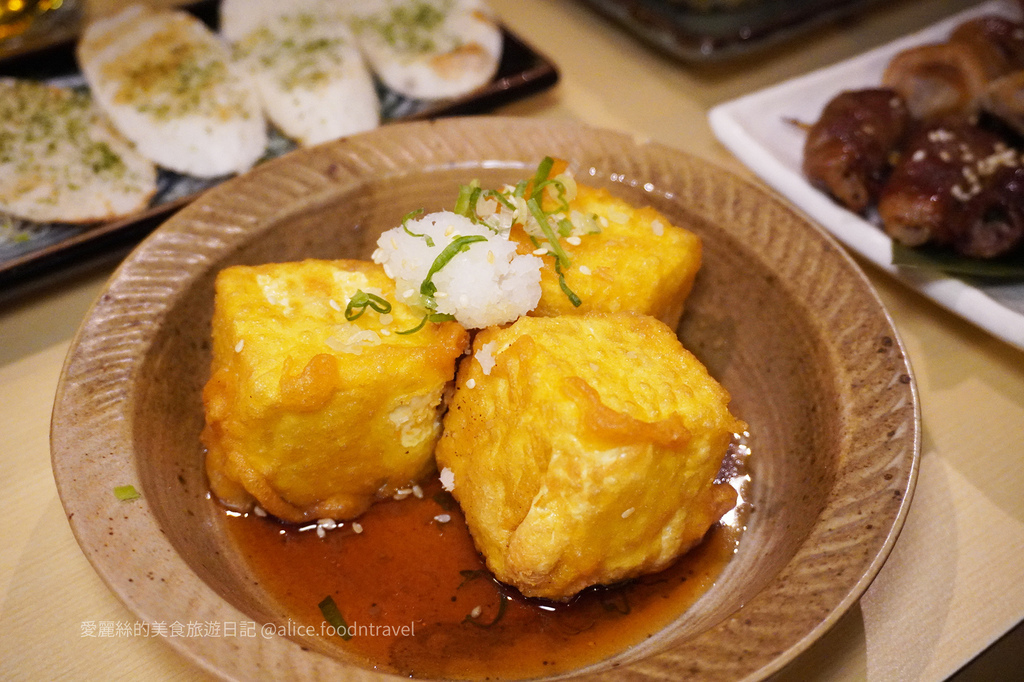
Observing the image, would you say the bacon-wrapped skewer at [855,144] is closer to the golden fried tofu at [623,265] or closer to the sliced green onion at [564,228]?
the golden fried tofu at [623,265]

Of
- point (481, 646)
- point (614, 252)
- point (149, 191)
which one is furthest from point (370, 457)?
point (149, 191)

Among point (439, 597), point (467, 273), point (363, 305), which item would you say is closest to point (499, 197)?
point (467, 273)

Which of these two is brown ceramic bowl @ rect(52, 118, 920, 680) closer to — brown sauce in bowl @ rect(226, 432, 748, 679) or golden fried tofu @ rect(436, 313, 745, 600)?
brown sauce in bowl @ rect(226, 432, 748, 679)

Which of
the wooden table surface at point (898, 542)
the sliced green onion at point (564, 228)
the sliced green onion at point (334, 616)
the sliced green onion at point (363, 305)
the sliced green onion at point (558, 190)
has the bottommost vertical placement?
the wooden table surface at point (898, 542)

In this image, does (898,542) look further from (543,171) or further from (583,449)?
(543,171)

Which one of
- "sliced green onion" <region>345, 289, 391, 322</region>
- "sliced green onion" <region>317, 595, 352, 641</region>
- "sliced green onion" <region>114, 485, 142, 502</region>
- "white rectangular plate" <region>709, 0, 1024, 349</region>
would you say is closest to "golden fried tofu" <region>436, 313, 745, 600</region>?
"sliced green onion" <region>345, 289, 391, 322</region>

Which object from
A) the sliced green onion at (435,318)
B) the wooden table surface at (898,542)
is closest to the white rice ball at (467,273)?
the sliced green onion at (435,318)
